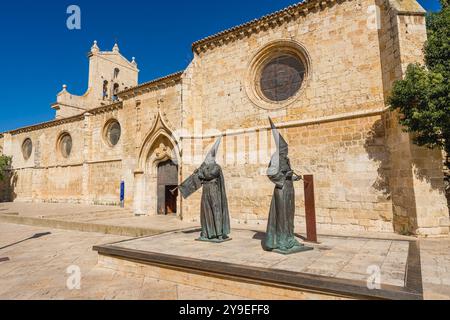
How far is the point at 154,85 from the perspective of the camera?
46.6ft

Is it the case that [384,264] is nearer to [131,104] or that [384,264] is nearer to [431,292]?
[431,292]

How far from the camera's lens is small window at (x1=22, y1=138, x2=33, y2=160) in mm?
24780

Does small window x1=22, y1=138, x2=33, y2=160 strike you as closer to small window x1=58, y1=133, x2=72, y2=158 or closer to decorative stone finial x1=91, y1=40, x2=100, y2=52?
small window x1=58, y1=133, x2=72, y2=158

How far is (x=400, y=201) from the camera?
8125 millimetres


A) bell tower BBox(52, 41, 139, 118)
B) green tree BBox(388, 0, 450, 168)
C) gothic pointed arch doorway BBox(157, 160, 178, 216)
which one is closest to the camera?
green tree BBox(388, 0, 450, 168)

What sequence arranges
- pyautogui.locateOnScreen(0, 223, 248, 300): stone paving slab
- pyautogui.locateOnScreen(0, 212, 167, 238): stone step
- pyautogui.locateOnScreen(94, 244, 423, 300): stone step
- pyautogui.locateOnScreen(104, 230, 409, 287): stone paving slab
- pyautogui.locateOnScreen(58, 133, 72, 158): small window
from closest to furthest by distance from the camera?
1. pyautogui.locateOnScreen(94, 244, 423, 300): stone step
2. pyautogui.locateOnScreen(104, 230, 409, 287): stone paving slab
3. pyautogui.locateOnScreen(0, 223, 248, 300): stone paving slab
4. pyautogui.locateOnScreen(0, 212, 167, 238): stone step
5. pyautogui.locateOnScreen(58, 133, 72, 158): small window

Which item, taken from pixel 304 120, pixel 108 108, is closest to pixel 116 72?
pixel 108 108

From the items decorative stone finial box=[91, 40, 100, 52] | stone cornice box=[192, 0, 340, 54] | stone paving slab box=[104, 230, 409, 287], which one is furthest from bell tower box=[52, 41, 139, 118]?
stone paving slab box=[104, 230, 409, 287]

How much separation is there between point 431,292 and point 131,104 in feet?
49.5

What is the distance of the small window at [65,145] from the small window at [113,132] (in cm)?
495

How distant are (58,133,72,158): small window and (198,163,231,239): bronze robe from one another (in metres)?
19.0

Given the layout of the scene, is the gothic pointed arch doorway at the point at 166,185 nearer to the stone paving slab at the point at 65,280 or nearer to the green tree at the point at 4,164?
the stone paving slab at the point at 65,280

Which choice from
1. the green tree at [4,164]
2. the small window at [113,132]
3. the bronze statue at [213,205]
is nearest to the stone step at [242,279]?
the bronze statue at [213,205]
